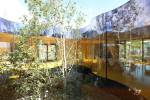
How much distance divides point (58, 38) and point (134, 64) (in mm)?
1830

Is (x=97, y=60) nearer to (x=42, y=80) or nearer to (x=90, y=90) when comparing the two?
(x=90, y=90)

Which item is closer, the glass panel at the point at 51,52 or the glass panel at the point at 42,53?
the glass panel at the point at 42,53

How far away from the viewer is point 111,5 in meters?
8.48

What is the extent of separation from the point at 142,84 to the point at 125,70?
962mm

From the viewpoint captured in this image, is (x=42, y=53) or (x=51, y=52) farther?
(x=51, y=52)

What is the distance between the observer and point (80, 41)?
386 inches

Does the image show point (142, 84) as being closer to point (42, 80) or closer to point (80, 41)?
point (42, 80)

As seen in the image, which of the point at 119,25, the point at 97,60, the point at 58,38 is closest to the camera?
the point at 58,38

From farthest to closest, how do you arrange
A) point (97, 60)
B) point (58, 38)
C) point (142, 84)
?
point (97, 60), point (58, 38), point (142, 84)

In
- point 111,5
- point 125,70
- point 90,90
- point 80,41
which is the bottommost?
point 90,90

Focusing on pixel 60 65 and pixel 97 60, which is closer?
pixel 60 65

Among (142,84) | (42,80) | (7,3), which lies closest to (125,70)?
(142,84)

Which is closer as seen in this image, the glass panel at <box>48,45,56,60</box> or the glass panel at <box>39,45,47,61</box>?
the glass panel at <box>39,45,47,61</box>

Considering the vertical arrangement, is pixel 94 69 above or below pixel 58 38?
below
